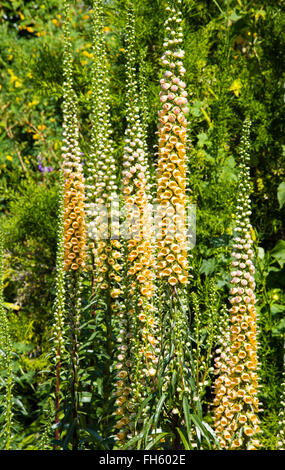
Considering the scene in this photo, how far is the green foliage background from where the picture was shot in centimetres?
395

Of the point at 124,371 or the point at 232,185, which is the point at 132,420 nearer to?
the point at 124,371

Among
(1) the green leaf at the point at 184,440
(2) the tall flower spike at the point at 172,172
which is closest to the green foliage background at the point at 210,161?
(2) the tall flower spike at the point at 172,172

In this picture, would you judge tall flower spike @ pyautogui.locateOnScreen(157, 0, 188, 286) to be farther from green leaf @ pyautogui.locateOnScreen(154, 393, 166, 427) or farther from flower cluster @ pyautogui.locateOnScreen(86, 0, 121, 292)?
green leaf @ pyautogui.locateOnScreen(154, 393, 166, 427)

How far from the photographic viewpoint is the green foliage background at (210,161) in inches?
156

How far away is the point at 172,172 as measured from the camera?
239cm

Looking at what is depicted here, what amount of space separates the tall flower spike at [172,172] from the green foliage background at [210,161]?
123 centimetres

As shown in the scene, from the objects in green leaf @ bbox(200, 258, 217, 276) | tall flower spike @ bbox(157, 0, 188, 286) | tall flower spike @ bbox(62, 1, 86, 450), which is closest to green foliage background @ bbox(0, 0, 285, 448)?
green leaf @ bbox(200, 258, 217, 276)

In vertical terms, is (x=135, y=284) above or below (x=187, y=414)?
above

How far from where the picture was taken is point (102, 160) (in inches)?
124

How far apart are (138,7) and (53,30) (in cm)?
327

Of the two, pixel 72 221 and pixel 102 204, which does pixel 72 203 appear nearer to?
pixel 72 221

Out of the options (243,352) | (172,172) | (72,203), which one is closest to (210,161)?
(72,203)

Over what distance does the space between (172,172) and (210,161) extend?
189cm

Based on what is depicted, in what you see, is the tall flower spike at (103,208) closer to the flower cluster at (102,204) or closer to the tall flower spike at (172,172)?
Result: the flower cluster at (102,204)
